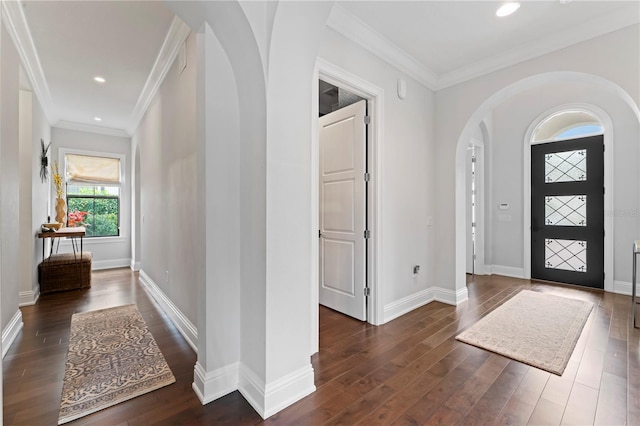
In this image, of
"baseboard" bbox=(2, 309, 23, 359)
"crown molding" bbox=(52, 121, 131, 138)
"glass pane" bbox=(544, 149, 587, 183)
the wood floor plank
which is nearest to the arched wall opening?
"glass pane" bbox=(544, 149, 587, 183)

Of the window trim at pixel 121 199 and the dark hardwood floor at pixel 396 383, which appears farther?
the window trim at pixel 121 199

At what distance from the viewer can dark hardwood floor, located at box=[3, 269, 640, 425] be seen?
5.57 feet

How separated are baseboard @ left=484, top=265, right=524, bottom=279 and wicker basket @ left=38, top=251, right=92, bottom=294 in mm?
6767

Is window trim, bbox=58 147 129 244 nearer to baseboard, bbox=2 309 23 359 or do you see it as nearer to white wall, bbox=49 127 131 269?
white wall, bbox=49 127 131 269

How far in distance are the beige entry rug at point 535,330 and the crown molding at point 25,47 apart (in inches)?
194

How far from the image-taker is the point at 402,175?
133 inches

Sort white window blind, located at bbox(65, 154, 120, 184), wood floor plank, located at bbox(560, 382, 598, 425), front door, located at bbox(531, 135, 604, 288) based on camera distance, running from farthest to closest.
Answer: white window blind, located at bbox(65, 154, 120, 184)
front door, located at bbox(531, 135, 604, 288)
wood floor plank, located at bbox(560, 382, 598, 425)

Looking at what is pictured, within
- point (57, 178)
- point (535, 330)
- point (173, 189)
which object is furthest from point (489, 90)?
point (57, 178)

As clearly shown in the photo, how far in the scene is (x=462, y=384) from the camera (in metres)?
2.01

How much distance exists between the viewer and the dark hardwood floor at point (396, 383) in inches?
66.9

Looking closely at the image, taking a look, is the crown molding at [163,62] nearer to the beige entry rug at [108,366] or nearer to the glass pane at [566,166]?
the beige entry rug at [108,366]

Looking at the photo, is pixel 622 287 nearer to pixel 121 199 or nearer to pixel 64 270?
pixel 64 270

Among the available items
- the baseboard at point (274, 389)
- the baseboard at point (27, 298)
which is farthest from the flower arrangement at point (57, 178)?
the baseboard at point (274, 389)

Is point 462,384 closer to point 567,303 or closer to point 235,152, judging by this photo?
point 235,152
